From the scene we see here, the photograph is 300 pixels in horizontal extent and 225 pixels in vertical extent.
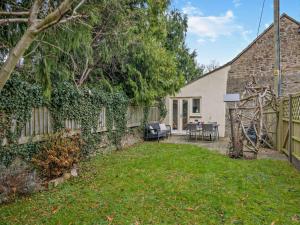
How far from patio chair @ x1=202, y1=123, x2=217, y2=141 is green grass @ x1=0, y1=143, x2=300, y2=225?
160 inches

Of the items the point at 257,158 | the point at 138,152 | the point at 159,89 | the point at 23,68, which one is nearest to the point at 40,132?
the point at 23,68

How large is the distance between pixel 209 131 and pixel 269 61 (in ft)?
15.5

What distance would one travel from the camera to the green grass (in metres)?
3.34

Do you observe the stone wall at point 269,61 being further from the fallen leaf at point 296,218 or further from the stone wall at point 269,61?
the fallen leaf at point 296,218

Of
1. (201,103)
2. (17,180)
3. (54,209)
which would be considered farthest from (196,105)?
(54,209)

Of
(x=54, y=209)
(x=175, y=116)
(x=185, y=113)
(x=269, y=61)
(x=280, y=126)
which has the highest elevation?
(x=269, y=61)

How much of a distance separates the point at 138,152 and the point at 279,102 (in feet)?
17.5

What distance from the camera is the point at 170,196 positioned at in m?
4.07

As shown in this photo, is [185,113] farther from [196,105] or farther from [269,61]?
[269,61]

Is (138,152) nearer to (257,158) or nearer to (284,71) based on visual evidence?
(257,158)

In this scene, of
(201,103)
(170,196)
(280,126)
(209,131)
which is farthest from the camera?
(201,103)

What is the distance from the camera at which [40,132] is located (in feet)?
17.4

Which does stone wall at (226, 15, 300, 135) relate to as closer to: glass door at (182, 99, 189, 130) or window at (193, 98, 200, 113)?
window at (193, 98, 200, 113)

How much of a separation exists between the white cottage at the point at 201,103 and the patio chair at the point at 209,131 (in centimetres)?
129
